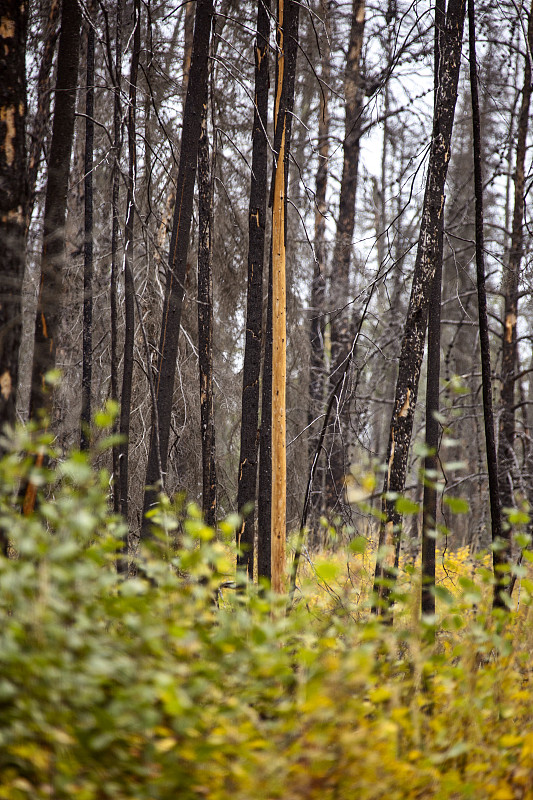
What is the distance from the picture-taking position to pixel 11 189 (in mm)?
2871

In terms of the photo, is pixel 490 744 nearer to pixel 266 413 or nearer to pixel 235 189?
pixel 266 413

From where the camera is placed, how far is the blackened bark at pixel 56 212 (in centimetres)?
341

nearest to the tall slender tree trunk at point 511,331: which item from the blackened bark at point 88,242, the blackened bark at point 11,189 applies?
the blackened bark at point 88,242

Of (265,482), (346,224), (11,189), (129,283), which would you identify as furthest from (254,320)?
(346,224)

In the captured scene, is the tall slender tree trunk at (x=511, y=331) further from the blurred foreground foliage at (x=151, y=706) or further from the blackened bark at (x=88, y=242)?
the blurred foreground foliage at (x=151, y=706)

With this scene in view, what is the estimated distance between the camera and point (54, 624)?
1.72m

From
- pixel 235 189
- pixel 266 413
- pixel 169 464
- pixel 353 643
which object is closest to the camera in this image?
pixel 353 643

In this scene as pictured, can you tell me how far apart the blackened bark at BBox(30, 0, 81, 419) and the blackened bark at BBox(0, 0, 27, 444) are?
51cm

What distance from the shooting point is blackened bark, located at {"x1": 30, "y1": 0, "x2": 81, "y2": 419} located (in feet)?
11.2

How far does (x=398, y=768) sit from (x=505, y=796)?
1.27 feet

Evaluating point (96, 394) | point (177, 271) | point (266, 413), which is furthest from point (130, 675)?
point (96, 394)

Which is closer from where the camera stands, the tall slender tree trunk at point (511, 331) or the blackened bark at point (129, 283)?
the blackened bark at point (129, 283)

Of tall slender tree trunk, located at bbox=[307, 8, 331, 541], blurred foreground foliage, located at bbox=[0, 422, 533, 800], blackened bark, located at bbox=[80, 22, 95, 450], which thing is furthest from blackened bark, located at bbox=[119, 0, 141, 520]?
tall slender tree trunk, located at bbox=[307, 8, 331, 541]

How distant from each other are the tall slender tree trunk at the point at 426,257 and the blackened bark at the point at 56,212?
281cm
